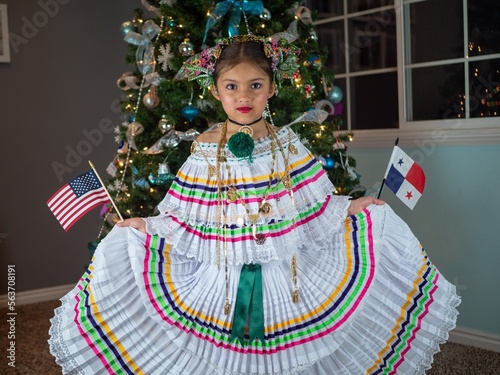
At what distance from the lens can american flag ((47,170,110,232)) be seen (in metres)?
2.25

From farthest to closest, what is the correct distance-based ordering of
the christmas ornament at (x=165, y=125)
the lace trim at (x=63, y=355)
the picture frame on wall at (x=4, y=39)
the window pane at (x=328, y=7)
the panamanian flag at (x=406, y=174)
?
the picture frame on wall at (x=4, y=39), the window pane at (x=328, y=7), the christmas ornament at (x=165, y=125), the panamanian flag at (x=406, y=174), the lace trim at (x=63, y=355)

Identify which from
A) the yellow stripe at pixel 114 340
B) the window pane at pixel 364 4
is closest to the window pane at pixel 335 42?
the window pane at pixel 364 4

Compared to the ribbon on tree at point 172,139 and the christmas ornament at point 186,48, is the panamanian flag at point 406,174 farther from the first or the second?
the christmas ornament at point 186,48

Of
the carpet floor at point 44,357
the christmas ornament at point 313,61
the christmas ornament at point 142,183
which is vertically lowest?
the carpet floor at point 44,357

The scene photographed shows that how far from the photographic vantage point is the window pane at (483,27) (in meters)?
3.11

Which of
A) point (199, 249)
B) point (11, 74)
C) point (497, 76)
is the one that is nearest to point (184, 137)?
point (199, 249)

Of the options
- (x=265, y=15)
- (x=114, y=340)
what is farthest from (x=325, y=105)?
(x=114, y=340)

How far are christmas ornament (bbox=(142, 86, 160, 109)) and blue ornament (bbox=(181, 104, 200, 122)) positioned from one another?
0.58 feet

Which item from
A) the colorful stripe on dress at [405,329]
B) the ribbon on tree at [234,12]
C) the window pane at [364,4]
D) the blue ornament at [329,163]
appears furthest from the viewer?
the window pane at [364,4]

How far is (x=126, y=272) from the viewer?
1952 millimetres

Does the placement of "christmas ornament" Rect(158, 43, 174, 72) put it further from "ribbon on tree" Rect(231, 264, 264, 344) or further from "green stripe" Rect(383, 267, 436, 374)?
"green stripe" Rect(383, 267, 436, 374)

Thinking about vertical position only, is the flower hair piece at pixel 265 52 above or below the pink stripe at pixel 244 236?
above

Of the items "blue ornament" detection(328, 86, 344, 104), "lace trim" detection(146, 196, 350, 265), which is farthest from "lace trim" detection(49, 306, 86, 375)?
"blue ornament" detection(328, 86, 344, 104)

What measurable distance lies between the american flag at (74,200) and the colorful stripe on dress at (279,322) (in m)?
0.40
